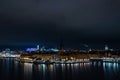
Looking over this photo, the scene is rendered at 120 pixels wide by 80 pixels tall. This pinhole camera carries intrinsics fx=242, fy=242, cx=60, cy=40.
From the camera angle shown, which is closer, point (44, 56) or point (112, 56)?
point (44, 56)

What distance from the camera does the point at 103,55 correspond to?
9944 centimetres

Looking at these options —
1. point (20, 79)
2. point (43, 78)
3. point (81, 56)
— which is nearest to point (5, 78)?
point (20, 79)

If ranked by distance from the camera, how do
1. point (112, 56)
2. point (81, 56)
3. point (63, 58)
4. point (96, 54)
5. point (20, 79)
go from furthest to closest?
point (96, 54) → point (112, 56) → point (81, 56) → point (63, 58) → point (20, 79)

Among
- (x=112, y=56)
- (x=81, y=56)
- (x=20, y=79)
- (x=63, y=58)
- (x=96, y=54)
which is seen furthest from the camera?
(x=96, y=54)

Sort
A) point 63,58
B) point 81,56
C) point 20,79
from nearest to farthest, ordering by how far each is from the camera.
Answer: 1. point 20,79
2. point 63,58
3. point 81,56

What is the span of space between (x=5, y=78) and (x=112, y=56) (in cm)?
6417

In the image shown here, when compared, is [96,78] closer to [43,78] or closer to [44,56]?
[43,78]

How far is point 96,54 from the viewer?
10081cm

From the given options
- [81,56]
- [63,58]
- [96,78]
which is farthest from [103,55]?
[96,78]

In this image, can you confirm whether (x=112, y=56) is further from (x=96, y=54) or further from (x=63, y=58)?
(x=63, y=58)

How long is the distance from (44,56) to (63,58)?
22.7ft

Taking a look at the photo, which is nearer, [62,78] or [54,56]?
[62,78]

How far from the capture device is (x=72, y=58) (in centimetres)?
8375

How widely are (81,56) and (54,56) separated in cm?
1087
